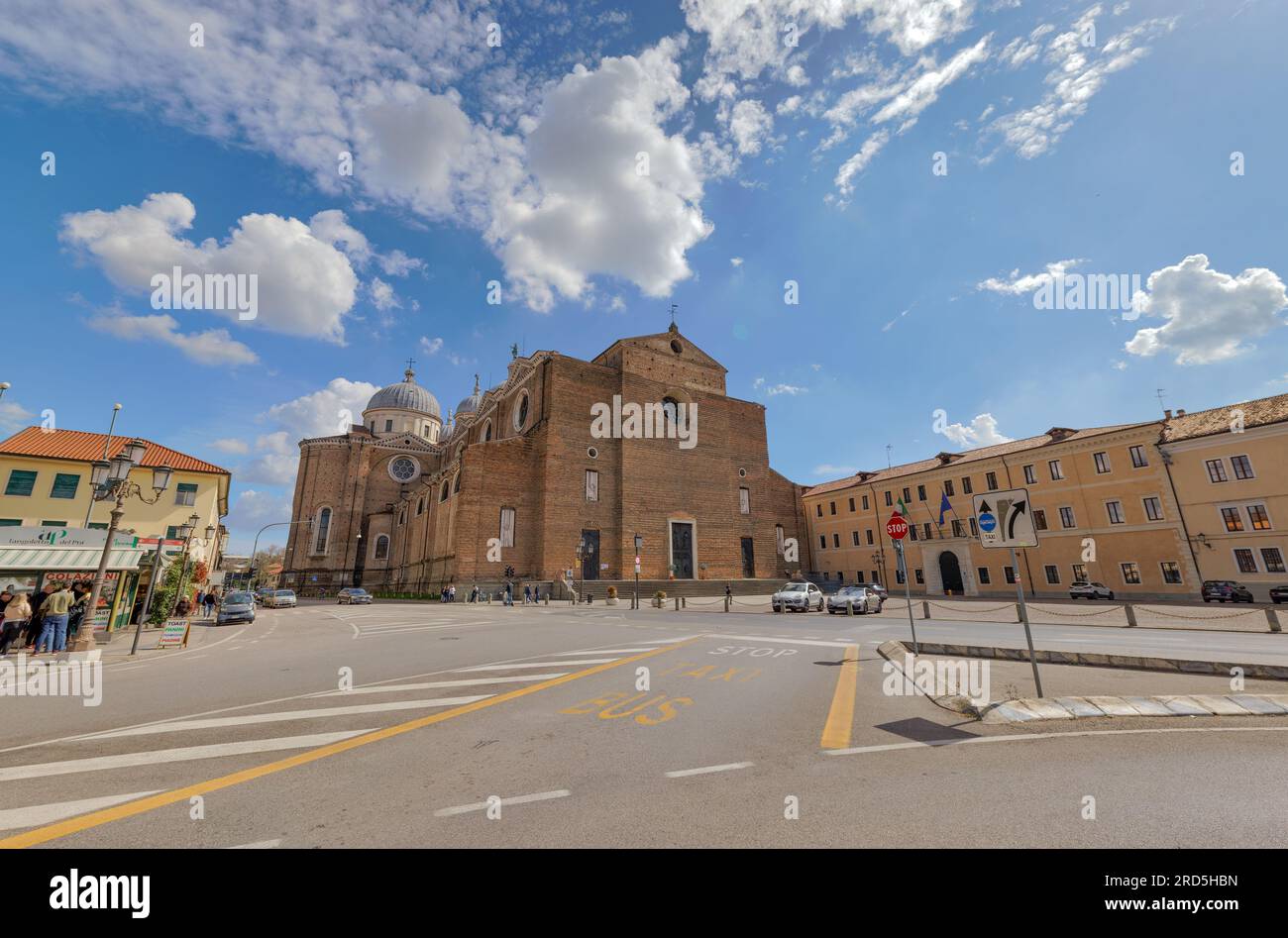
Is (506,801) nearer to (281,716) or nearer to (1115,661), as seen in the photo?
(281,716)

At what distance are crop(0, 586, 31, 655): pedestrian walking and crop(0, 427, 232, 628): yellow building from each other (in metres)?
2.93

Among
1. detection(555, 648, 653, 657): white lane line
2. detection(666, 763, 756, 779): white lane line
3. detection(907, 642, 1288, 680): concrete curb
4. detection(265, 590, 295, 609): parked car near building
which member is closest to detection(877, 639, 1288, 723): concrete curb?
detection(907, 642, 1288, 680): concrete curb

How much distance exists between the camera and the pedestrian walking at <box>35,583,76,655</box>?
41.7 feet

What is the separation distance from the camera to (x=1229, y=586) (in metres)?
26.3

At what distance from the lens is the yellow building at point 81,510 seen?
15.5 metres

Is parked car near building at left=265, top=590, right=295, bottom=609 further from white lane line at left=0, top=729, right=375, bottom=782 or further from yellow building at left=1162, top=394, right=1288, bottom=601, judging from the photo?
yellow building at left=1162, top=394, right=1288, bottom=601

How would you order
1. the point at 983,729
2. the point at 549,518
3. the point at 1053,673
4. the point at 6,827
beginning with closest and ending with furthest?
the point at 6,827 → the point at 983,729 → the point at 1053,673 → the point at 549,518

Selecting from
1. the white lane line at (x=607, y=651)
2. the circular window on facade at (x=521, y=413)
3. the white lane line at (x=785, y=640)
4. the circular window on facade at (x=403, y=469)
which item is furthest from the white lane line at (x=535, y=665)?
the circular window on facade at (x=403, y=469)

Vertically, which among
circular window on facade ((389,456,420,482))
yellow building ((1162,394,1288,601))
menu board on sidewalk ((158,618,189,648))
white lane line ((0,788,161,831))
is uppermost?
circular window on facade ((389,456,420,482))

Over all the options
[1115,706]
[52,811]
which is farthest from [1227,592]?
[52,811]

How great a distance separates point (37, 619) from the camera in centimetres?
1399
